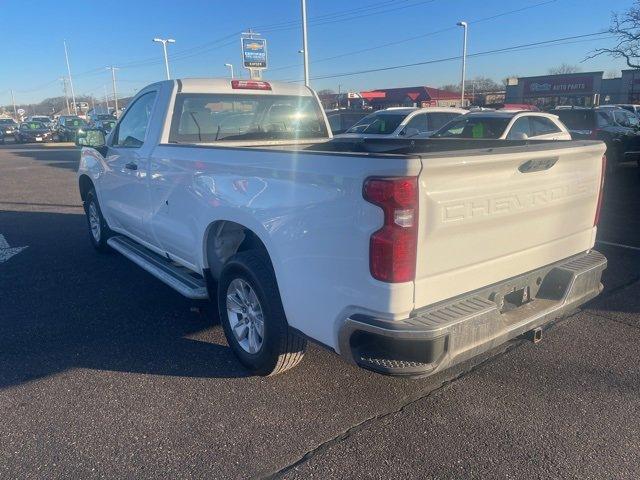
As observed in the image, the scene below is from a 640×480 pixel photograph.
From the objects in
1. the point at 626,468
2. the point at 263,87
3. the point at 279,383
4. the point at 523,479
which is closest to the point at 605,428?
the point at 626,468

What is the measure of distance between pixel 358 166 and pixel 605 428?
2.12 meters

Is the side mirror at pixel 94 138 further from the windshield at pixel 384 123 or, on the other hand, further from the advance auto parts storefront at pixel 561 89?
the advance auto parts storefront at pixel 561 89

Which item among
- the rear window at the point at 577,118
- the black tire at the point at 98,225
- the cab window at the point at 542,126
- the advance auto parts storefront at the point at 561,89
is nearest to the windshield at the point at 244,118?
the black tire at the point at 98,225

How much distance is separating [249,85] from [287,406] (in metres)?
3.38

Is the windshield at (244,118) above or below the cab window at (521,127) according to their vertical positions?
above

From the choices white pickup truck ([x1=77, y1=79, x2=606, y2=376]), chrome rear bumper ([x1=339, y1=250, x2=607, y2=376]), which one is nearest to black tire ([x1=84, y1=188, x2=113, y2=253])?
white pickup truck ([x1=77, y1=79, x2=606, y2=376])

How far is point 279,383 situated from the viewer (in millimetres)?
3564

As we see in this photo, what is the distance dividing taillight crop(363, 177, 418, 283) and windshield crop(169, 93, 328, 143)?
2.87 metres

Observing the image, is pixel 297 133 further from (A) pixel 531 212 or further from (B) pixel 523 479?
(B) pixel 523 479

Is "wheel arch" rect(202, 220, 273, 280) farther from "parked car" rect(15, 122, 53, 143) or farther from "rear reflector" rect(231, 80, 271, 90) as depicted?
"parked car" rect(15, 122, 53, 143)

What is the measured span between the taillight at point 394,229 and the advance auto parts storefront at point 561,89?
47977 mm

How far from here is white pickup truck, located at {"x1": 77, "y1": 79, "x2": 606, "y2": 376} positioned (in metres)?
2.52

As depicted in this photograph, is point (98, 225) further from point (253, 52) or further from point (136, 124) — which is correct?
point (253, 52)

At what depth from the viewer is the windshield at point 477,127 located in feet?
36.7
